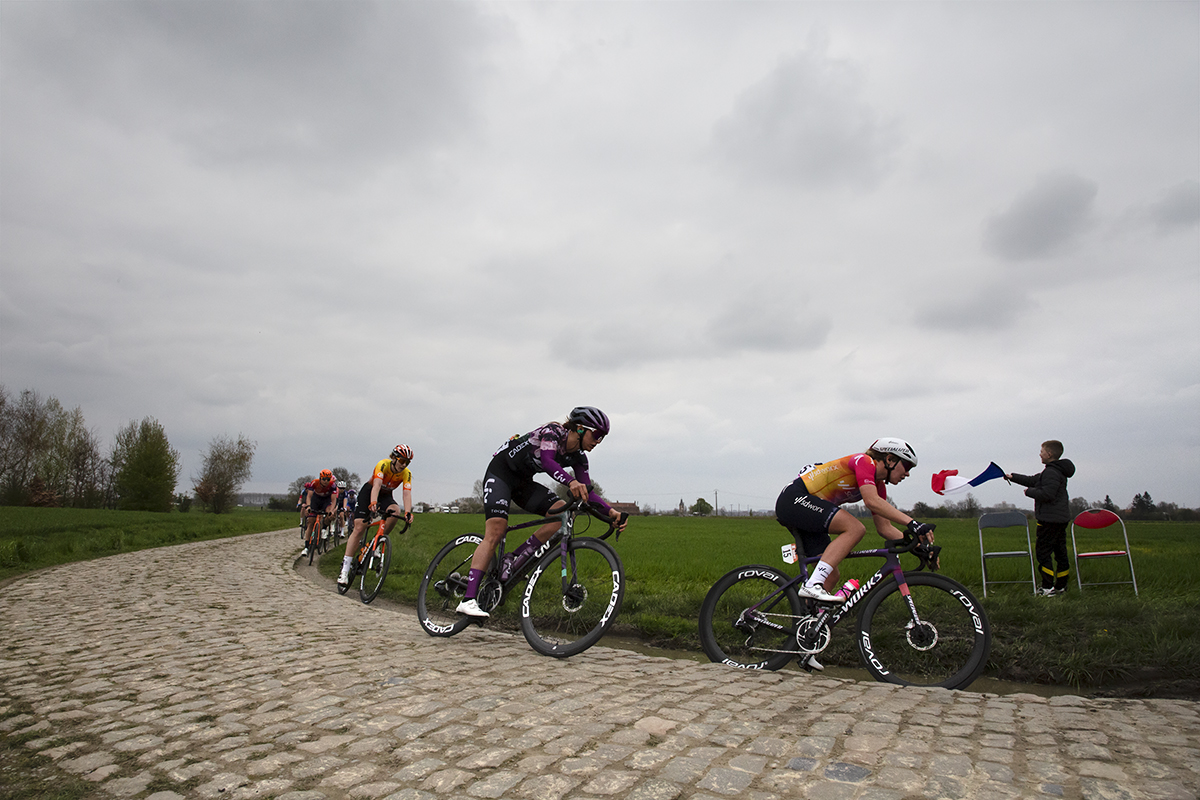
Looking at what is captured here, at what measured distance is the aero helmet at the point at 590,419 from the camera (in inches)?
239

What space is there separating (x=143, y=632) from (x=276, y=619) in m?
1.31

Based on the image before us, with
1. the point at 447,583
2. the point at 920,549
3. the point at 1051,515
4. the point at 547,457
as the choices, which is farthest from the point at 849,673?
the point at 1051,515

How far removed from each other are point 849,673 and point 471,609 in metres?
3.49

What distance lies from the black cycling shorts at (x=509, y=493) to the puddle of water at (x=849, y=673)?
1653mm

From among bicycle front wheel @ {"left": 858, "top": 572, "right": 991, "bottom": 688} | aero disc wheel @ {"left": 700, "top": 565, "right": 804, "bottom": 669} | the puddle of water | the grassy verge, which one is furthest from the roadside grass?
bicycle front wheel @ {"left": 858, "top": 572, "right": 991, "bottom": 688}

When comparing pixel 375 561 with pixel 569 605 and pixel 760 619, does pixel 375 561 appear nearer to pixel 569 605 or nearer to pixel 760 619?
pixel 569 605

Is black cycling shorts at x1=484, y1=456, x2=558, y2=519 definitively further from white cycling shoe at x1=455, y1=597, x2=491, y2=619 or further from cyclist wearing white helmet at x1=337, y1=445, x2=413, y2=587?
cyclist wearing white helmet at x1=337, y1=445, x2=413, y2=587

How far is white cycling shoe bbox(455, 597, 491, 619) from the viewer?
6.30m

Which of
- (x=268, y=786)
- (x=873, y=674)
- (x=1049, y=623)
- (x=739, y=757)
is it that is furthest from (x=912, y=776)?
(x=1049, y=623)

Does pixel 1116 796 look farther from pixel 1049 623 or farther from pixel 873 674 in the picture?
pixel 1049 623

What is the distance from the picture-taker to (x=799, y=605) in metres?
5.58

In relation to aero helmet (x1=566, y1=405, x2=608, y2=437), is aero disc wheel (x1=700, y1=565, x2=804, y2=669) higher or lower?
lower

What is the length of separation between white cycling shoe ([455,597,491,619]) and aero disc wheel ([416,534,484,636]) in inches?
6.7

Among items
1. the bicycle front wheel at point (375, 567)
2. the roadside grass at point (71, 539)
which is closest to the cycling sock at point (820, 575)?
the bicycle front wheel at point (375, 567)
